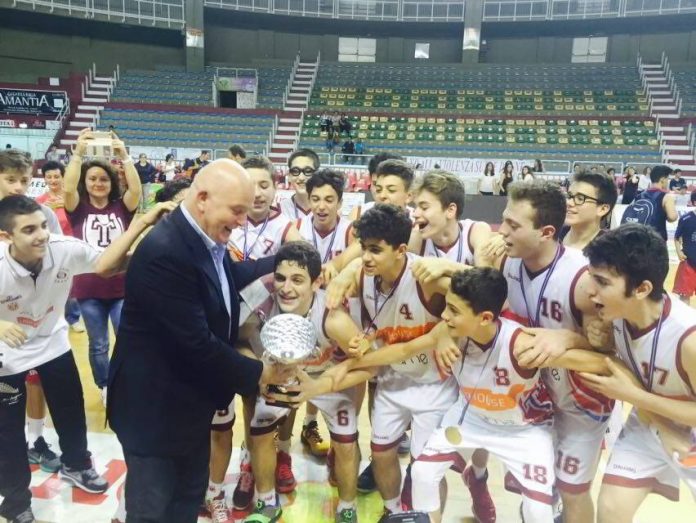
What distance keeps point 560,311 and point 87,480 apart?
2.86 metres

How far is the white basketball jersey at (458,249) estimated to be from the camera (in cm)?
311

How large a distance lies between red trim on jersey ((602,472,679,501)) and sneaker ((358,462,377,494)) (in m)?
1.45

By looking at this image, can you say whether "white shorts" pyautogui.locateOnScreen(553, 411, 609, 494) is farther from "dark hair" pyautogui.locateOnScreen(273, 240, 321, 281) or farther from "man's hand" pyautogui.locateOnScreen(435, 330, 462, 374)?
"dark hair" pyautogui.locateOnScreen(273, 240, 321, 281)

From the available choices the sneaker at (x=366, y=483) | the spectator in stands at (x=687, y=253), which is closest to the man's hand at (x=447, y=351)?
the sneaker at (x=366, y=483)

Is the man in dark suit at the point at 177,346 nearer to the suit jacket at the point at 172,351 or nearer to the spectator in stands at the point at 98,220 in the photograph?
the suit jacket at the point at 172,351

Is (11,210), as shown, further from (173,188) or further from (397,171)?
(397,171)

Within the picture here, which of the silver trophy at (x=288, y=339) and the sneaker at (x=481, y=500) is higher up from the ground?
the silver trophy at (x=288, y=339)

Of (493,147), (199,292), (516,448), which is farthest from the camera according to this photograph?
(493,147)

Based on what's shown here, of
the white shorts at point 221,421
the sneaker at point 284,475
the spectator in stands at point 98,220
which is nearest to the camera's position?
the white shorts at point 221,421

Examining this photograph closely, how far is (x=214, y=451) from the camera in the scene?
304cm

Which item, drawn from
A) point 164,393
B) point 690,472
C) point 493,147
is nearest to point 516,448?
point 690,472

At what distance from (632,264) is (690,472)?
94 cm

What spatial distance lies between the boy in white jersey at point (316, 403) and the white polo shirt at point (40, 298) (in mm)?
1076

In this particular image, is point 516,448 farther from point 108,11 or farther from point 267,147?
point 108,11
